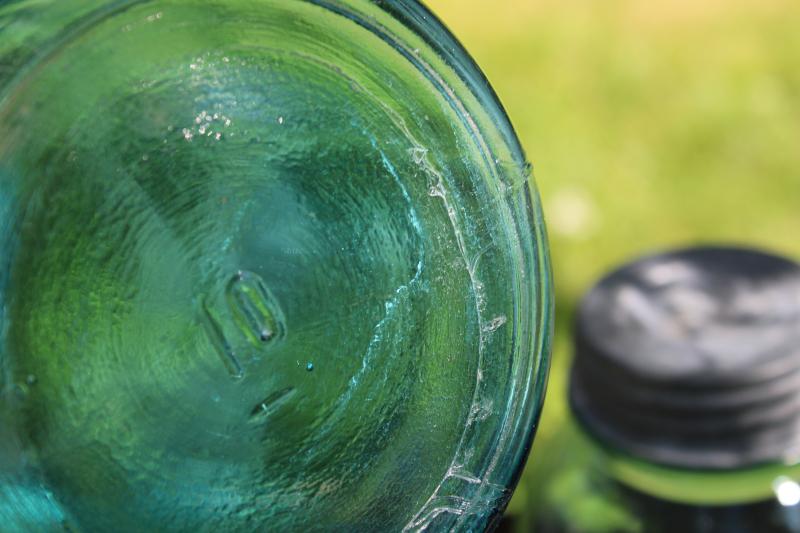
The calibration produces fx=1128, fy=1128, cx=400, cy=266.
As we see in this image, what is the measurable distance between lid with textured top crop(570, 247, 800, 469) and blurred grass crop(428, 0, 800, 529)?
0.57 metres

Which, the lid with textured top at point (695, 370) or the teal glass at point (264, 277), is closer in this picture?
the teal glass at point (264, 277)

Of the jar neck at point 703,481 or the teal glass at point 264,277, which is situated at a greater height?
the teal glass at point 264,277

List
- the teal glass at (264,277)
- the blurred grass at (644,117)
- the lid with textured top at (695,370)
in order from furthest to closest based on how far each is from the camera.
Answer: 1. the blurred grass at (644,117)
2. the lid with textured top at (695,370)
3. the teal glass at (264,277)

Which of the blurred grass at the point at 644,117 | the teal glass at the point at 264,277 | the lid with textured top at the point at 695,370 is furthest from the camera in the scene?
the blurred grass at the point at 644,117

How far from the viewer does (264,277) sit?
1.68 ft

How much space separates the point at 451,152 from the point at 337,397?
12 centimetres

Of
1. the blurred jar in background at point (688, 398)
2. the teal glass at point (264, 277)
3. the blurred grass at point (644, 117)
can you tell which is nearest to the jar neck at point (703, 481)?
the blurred jar in background at point (688, 398)

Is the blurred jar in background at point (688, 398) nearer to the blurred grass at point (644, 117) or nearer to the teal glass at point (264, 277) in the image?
the teal glass at point (264, 277)

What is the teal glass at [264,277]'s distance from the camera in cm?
49

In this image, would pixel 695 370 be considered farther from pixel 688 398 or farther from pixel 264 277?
pixel 264 277

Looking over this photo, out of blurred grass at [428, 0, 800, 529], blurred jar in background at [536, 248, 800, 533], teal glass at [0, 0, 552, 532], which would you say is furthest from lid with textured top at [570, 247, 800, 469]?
blurred grass at [428, 0, 800, 529]

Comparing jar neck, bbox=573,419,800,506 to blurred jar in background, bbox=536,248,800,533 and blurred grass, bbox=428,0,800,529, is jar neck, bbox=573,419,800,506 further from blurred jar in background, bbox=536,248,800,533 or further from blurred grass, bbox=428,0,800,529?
blurred grass, bbox=428,0,800,529

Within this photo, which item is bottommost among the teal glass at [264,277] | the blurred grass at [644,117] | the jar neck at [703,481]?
the jar neck at [703,481]

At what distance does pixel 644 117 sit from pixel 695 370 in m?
1.19
